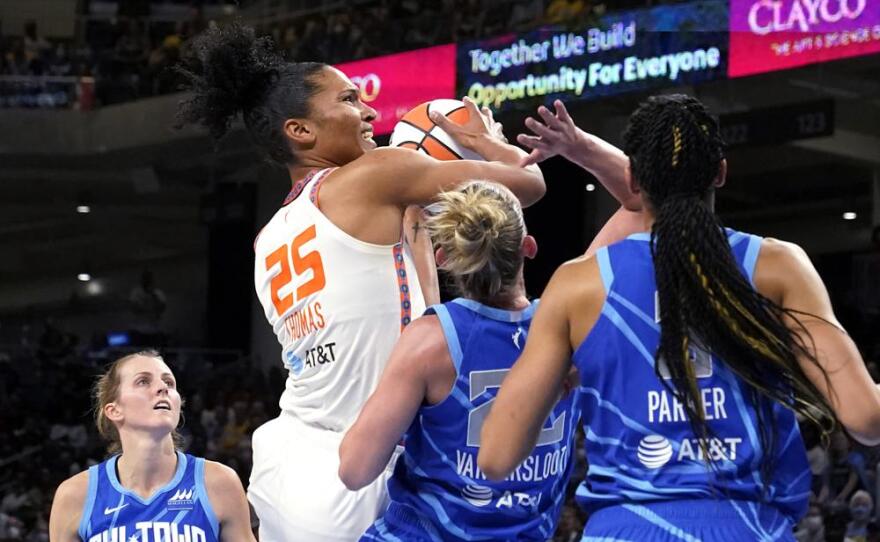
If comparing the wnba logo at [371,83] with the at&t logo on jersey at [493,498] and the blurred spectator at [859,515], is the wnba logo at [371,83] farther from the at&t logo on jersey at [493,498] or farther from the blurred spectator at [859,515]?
the at&t logo on jersey at [493,498]

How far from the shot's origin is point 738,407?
2.24 metres

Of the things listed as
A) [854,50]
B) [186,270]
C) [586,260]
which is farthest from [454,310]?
[186,270]

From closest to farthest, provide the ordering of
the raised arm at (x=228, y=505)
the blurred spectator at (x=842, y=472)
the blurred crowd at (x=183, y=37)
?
the raised arm at (x=228, y=505), the blurred spectator at (x=842, y=472), the blurred crowd at (x=183, y=37)

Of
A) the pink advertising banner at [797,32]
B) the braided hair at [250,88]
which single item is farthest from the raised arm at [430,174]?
the pink advertising banner at [797,32]

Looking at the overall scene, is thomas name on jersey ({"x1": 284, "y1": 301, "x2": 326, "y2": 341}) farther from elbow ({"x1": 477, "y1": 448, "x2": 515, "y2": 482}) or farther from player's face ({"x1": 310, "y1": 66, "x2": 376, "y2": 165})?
elbow ({"x1": 477, "y1": 448, "x2": 515, "y2": 482})

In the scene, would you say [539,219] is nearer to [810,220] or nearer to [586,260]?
[810,220]

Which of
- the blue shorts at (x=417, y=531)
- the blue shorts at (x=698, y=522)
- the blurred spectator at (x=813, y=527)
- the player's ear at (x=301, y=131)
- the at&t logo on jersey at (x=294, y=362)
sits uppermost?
the player's ear at (x=301, y=131)

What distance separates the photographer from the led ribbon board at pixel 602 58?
39.1 ft

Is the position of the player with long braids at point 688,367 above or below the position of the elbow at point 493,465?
above

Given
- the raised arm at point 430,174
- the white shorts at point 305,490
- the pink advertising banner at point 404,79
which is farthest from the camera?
the pink advertising banner at point 404,79

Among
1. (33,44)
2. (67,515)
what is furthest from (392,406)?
(33,44)

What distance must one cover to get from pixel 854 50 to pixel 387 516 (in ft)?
31.1

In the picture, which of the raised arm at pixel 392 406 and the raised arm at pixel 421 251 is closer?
the raised arm at pixel 392 406

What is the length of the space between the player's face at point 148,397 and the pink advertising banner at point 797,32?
323 inches
